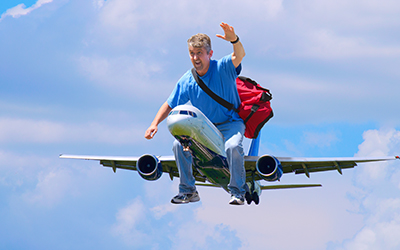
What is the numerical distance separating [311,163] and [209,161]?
5253 mm

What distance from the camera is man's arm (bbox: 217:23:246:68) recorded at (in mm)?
13695

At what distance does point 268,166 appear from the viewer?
56.0 feet

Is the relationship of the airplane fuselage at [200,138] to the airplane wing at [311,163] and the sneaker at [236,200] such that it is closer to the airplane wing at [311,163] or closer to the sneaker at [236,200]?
the sneaker at [236,200]

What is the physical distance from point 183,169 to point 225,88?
2.50 meters

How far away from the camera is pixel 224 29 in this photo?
44.9 feet

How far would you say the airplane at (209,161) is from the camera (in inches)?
555

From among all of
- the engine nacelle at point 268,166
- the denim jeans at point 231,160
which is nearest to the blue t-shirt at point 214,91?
the denim jeans at point 231,160

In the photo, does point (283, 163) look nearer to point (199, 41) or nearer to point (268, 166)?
point (268, 166)

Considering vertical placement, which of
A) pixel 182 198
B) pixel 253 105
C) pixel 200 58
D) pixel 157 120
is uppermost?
pixel 200 58

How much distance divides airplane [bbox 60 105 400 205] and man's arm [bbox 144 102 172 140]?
0.75 metres

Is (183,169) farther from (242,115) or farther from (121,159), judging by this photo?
(121,159)

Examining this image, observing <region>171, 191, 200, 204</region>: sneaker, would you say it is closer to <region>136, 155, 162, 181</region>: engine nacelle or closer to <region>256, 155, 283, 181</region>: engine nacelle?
<region>136, 155, 162, 181</region>: engine nacelle

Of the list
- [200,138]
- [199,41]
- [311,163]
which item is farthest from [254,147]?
[199,41]

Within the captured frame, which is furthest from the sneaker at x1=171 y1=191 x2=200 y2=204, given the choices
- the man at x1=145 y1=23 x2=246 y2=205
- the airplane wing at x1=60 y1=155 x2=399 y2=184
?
the airplane wing at x1=60 y1=155 x2=399 y2=184
